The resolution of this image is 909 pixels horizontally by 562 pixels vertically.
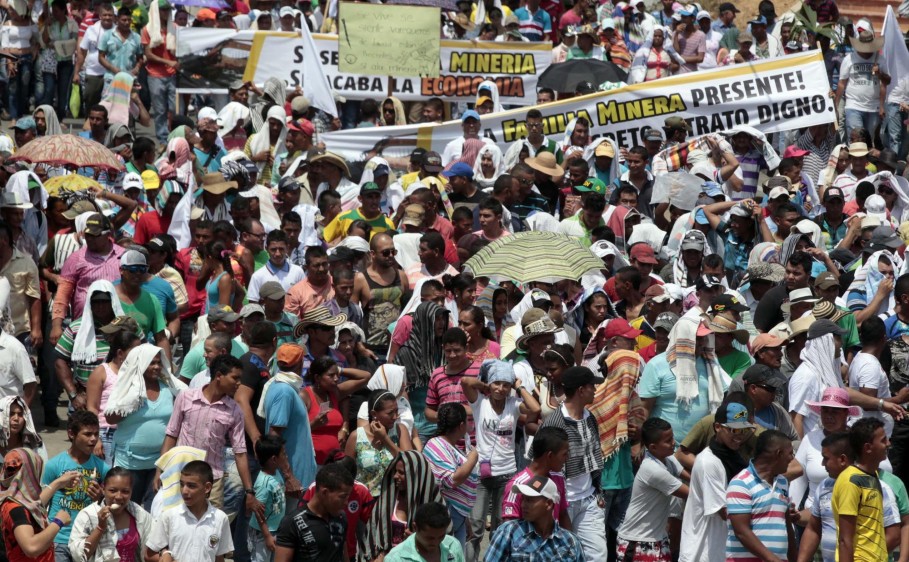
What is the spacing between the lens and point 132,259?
467 inches

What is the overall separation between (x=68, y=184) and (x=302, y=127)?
3582mm

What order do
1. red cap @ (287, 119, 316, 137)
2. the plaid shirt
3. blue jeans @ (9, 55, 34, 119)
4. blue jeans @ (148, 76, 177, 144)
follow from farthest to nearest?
1. blue jeans @ (9, 55, 34, 119)
2. blue jeans @ (148, 76, 177, 144)
3. red cap @ (287, 119, 316, 137)
4. the plaid shirt

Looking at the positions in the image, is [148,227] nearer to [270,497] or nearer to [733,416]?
[270,497]

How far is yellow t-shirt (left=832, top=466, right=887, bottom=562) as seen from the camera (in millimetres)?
8852

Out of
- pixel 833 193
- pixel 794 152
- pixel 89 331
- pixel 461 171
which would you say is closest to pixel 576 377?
pixel 89 331

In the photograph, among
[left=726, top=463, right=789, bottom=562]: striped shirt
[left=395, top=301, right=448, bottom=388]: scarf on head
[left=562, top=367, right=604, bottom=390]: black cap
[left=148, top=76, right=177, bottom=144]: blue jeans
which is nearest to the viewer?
[left=726, top=463, right=789, bottom=562]: striped shirt

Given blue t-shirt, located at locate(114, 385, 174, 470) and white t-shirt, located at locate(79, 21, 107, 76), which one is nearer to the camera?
blue t-shirt, located at locate(114, 385, 174, 470)

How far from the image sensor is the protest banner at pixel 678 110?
18.7 m

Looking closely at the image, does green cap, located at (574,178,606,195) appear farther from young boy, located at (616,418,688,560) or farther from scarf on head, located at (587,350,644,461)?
young boy, located at (616,418,688,560)

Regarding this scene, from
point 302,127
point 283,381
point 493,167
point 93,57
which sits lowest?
point 283,381

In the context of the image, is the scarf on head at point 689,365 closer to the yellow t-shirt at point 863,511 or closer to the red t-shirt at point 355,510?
the yellow t-shirt at point 863,511

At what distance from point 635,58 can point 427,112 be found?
187 inches

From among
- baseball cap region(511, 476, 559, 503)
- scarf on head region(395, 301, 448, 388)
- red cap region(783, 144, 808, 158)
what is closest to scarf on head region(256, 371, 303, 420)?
scarf on head region(395, 301, 448, 388)

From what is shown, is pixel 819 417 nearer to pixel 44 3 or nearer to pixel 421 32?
pixel 421 32
